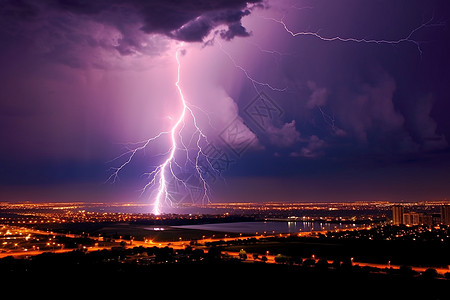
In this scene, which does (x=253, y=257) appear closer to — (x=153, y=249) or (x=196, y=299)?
(x=153, y=249)

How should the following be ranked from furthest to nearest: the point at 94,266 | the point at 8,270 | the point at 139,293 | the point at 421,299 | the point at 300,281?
the point at 94,266 → the point at 8,270 → the point at 300,281 → the point at 139,293 → the point at 421,299

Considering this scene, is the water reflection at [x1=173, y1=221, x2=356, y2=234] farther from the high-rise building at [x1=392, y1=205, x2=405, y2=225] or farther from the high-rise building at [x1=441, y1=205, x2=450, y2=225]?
the high-rise building at [x1=441, y1=205, x2=450, y2=225]

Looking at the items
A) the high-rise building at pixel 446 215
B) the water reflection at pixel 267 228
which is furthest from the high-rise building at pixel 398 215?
the water reflection at pixel 267 228

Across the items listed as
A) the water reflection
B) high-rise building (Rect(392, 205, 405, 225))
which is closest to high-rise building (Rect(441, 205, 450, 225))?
high-rise building (Rect(392, 205, 405, 225))

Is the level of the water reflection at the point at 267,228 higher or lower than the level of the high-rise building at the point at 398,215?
lower

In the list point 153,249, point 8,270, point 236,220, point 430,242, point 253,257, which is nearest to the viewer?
point 8,270

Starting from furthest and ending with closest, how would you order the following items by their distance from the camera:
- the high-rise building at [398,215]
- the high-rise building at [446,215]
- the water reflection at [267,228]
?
the high-rise building at [398,215] → the high-rise building at [446,215] → the water reflection at [267,228]

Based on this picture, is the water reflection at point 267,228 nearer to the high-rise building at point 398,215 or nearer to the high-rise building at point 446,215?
the high-rise building at point 398,215

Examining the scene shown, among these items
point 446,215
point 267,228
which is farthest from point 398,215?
point 267,228

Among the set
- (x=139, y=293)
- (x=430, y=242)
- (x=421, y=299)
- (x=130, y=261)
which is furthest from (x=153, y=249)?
(x=430, y=242)

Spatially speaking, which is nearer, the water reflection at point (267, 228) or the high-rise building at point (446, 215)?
the water reflection at point (267, 228)

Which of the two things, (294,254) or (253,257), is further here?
(294,254)
